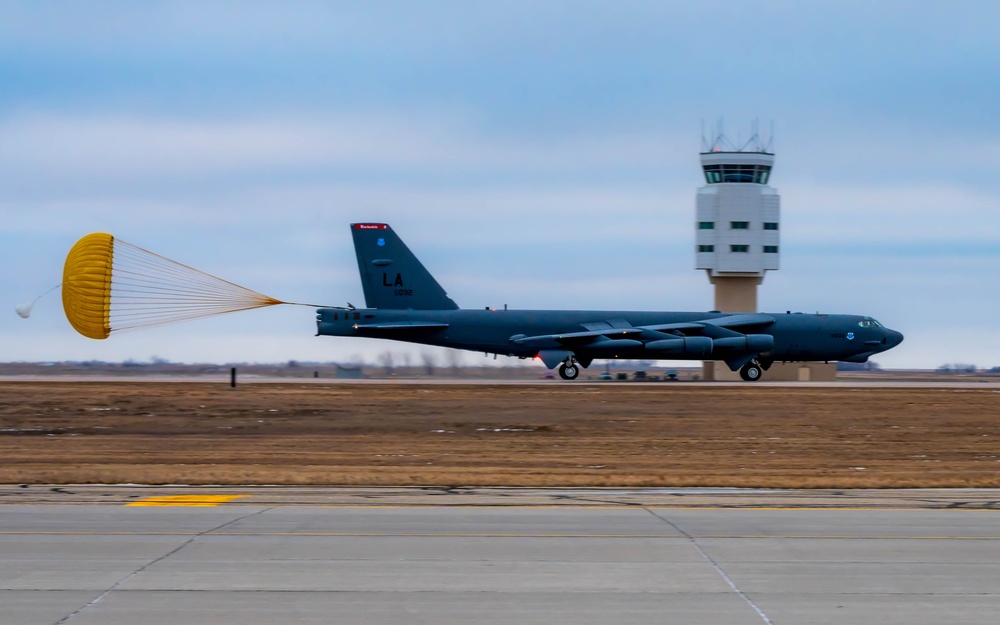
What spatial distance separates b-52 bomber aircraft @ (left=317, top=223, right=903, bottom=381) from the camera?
175ft

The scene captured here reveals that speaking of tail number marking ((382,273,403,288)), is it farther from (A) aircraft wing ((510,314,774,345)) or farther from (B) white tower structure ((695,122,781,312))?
(B) white tower structure ((695,122,781,312))

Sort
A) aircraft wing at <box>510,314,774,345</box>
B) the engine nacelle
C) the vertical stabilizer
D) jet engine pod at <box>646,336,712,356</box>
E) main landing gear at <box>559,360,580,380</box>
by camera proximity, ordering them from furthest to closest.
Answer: the vertical stabilizer
the engine nacelle
main landing gear at <box>559,360,580,380</box>
jet engine pod at <box>646,336,712,356</box>
aircraft wing at <box>510,314,774,345</box>

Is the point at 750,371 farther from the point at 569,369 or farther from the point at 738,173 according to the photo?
the point at 738,173

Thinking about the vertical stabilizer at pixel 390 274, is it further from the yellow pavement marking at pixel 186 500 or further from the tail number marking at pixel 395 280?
the yellow pavement marking at pixel 186 500

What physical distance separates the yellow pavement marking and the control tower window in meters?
58.3

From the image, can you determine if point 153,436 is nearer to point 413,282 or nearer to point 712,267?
point 413,282

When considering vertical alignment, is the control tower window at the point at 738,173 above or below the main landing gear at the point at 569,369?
above

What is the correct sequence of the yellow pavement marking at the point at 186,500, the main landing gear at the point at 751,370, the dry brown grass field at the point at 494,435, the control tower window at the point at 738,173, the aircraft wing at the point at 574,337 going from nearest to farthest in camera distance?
the yellow pavement marking at the point at 186,500 < the dry brown grass field at the point at 494,435 < the aircraft wing at the point at 574,337 < the main landing gear at the point at 751,370 < the control tower window at the point at 738,173

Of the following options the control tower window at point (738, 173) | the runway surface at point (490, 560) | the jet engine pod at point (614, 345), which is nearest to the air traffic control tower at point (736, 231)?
the control tower window at point (738, 173)

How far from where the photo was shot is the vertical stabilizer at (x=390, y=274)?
180 feet

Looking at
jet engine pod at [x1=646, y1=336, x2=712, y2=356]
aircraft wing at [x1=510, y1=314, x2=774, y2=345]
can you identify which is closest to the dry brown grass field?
aircraft wing at [x1=510, y1=314, x2=774, y2=345]

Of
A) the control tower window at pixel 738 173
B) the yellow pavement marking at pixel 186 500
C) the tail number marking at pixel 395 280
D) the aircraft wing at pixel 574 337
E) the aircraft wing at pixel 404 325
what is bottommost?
the yellow pavement marking at pixel 186 500

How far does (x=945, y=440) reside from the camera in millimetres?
30031

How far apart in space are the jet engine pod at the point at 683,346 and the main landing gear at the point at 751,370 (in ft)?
10.7
